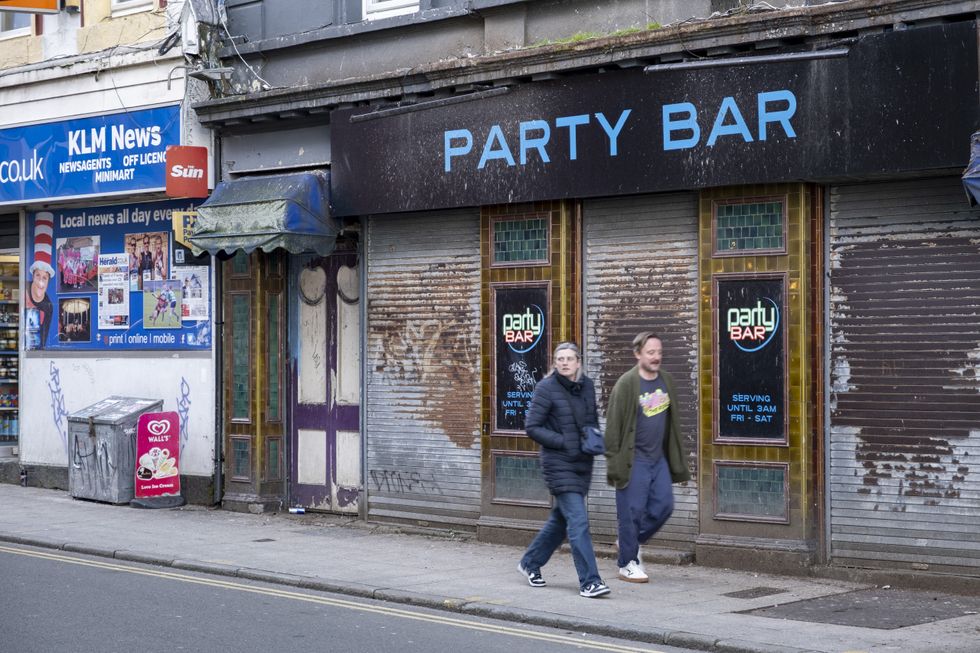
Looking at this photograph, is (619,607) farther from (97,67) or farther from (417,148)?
(97,67)

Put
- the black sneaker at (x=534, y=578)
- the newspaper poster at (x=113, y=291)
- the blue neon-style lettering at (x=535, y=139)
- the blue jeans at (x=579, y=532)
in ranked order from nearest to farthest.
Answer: the blue jeans at (x=579, y=532) → the black sneaker at (x=534, y=578) → the blue neon-style lettering at (x=535, y=139) → the newspaper poster at (x=113, y=291)

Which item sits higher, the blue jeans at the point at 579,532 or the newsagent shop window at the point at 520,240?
the newsagent shop window at the point at 520,240

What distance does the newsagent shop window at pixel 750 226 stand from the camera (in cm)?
1177

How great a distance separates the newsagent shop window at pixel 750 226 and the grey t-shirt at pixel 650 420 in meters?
1.70

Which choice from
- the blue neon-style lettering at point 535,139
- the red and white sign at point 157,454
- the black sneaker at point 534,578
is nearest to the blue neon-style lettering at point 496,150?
the blue neon-style lettering at point 535,139

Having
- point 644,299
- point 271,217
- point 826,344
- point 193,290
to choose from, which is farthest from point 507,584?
point 193,290

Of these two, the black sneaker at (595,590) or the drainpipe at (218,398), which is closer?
the black sneaker at (595,590)

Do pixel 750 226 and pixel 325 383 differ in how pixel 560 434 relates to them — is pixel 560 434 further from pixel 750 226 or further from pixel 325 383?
pixel 325 383

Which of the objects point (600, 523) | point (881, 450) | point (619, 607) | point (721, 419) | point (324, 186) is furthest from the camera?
point (324, 186)

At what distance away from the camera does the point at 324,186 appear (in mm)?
15070

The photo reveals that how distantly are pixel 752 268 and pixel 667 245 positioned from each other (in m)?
0.94

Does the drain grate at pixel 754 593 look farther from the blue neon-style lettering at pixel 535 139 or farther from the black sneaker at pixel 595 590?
the blue neon-style lettering at pixel 535 139

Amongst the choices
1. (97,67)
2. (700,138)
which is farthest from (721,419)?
(97,67)

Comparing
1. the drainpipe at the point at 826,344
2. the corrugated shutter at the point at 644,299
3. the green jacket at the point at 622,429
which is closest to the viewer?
the green jacket at the point at 622,429
